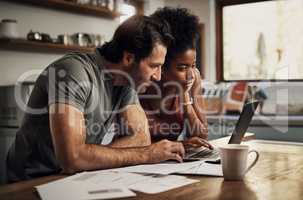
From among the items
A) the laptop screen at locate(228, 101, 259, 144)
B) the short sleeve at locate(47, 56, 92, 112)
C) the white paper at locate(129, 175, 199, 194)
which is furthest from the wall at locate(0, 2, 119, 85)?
the white paper at locate(129, 175, 199, 194)

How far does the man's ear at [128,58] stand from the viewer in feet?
5.94

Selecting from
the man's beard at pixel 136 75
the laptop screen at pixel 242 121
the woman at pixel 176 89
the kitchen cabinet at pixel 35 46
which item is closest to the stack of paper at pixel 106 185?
the laptop screen at pixel 242 121

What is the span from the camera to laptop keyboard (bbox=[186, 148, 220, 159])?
1.62 meters

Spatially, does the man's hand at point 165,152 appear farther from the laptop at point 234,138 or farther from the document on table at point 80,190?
the document on table at point 80,190

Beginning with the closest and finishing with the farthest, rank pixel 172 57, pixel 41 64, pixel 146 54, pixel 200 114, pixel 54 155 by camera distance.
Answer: pixel 54 155 → pixel 146 54 → pixel 172 57 → pixel 200 114 → pixel 41 64

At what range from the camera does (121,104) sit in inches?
72.4

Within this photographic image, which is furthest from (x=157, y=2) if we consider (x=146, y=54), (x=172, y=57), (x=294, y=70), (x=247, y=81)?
(x=146, y=54)

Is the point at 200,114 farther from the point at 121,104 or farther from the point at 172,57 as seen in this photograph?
the point at 121,104

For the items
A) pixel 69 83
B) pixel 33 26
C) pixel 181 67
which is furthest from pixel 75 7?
pixel 69 83

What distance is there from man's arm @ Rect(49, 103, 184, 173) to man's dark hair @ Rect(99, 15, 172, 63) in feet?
1.42

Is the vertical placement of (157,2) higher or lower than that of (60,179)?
higher

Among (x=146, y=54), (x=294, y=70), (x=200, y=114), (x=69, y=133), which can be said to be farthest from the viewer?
(x=294, y=70)

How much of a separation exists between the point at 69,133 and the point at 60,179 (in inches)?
8.0

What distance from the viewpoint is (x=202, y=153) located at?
5.48ft
